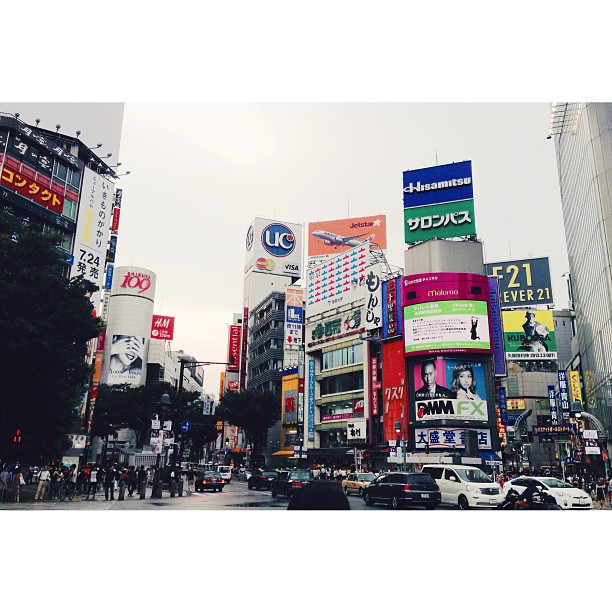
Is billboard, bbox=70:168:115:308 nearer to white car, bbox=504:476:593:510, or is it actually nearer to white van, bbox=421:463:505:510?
white van, bbox=421:463:505:510

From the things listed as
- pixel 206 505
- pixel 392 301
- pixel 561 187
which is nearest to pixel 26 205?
pixel 392 301

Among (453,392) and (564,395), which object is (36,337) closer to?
(453,392)

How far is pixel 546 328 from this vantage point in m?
81.2

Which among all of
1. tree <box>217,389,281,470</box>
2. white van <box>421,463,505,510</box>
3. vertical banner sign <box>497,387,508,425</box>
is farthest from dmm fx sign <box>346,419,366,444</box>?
white van <box>421,463,505,510</box>

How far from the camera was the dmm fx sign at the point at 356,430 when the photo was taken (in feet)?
188

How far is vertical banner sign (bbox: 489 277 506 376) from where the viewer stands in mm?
51031

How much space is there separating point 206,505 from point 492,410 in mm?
33751

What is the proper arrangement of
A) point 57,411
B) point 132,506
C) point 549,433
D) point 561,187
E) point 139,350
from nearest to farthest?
point 132,506 → point 57,411 → point 549,433 → point 561,187 → point 139,350

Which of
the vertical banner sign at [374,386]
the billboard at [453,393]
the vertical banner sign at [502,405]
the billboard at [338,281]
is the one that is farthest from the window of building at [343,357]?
the vertical banner sign at [502,405]

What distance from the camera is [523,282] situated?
278ft

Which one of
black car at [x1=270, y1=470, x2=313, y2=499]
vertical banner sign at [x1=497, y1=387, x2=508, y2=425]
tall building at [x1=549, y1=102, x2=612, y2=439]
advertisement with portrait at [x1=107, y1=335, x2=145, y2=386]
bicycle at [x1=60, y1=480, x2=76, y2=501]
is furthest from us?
advertisement with portrait at [x1=107, y1=335, x2=145, y2=386]

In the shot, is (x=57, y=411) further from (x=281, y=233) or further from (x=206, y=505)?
(x=281, y=233)

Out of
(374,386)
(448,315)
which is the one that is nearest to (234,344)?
(374,386)

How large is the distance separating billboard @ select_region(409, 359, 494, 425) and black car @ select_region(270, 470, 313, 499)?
23.2 metres
